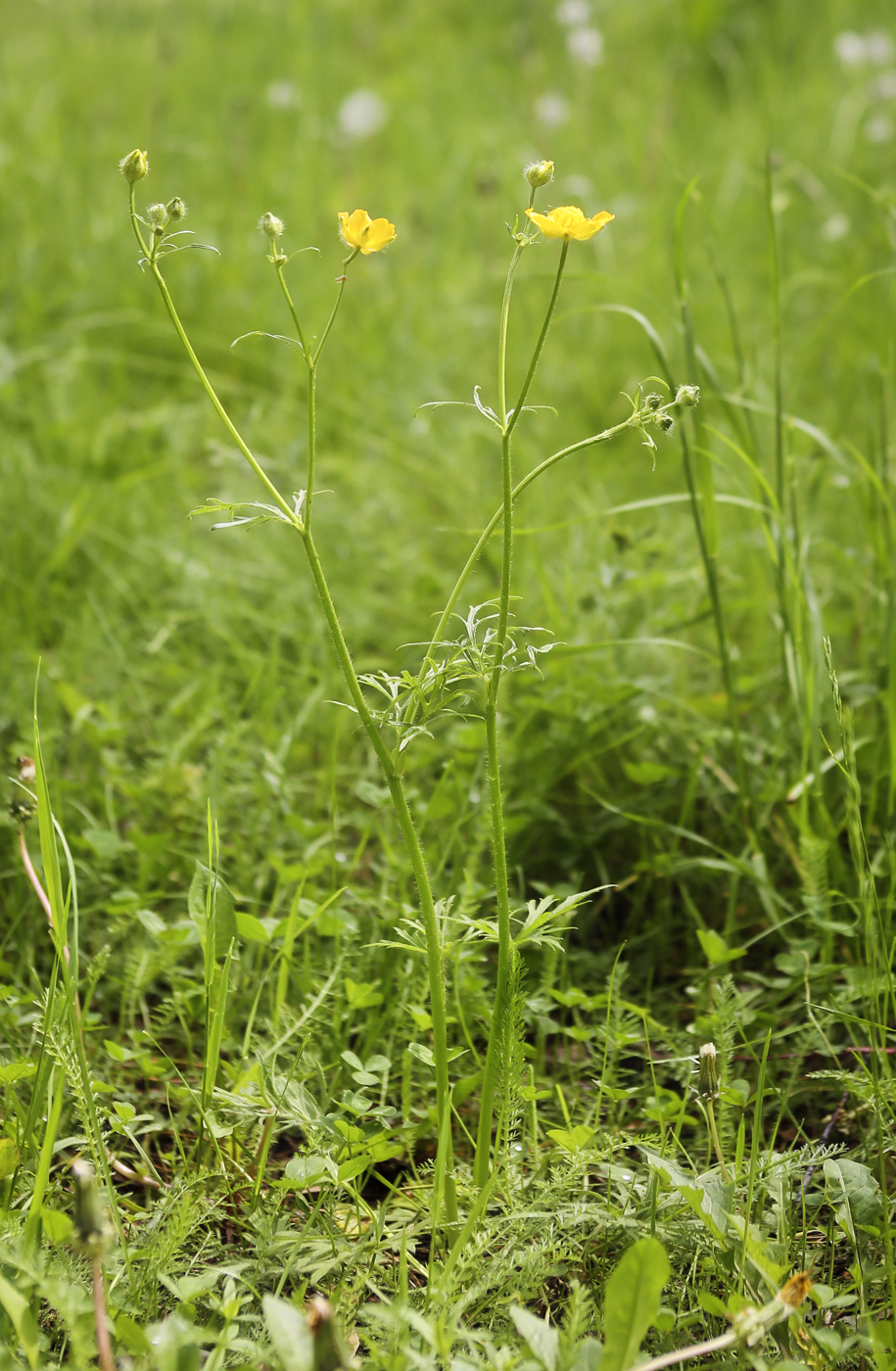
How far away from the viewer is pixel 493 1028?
3.10 feet

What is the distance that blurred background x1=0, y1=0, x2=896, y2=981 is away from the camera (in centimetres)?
154

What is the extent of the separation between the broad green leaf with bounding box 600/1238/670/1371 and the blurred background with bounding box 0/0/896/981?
1.58ft

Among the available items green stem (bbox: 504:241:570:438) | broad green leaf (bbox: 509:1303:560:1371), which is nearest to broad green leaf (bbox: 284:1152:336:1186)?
broad green leaf (bbox: 509:1303:560:1371)

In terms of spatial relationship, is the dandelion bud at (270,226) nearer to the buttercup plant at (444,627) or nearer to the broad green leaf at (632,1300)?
the buttercup plant at (444,627)

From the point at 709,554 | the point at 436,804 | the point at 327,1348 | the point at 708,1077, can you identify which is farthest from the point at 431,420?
the point at 327,1348

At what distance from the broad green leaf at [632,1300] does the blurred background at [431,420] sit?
1.58 feet

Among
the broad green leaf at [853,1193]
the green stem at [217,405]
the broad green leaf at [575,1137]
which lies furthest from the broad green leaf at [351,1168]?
the green stem at [217,405]

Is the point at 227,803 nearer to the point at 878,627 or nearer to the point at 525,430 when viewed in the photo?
the point at 878,627

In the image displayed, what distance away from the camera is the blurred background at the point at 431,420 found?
60.4 inches

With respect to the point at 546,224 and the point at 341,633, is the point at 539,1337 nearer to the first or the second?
the point at 341,633

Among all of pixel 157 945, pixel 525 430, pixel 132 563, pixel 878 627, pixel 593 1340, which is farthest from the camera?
pixel 525 430

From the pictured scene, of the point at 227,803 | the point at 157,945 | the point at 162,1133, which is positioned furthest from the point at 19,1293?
the point at 227,803

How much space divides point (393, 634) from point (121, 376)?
51.0 inches

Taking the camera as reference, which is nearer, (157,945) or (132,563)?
(157,945)
